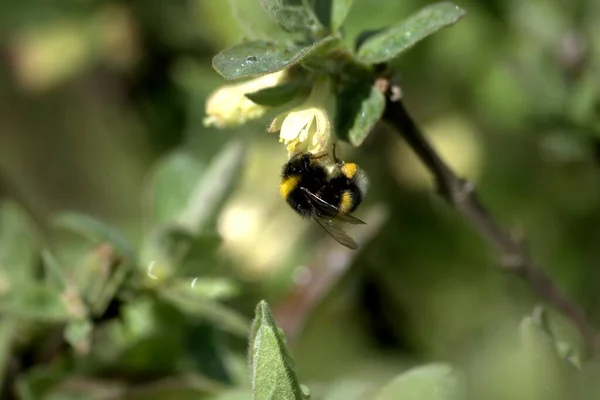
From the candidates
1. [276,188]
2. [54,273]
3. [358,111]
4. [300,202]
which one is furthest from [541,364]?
[276,188]

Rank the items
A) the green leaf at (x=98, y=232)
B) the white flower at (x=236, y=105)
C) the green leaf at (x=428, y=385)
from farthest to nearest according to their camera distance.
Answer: the green leaf at (x=98, y=232), the white flower at (x=236, y=105), the green leaf at (x=428, y=385)

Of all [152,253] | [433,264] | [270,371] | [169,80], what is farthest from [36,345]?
[169,80]

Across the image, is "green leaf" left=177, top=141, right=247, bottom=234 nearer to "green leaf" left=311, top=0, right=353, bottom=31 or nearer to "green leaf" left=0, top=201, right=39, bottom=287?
"green leaf" left=0, top=201, right=39, bottom=287

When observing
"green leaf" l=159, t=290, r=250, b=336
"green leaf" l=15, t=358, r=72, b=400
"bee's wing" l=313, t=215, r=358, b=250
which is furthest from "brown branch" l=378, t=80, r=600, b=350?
"green leaf" l=15, t=358, r=72, b=400

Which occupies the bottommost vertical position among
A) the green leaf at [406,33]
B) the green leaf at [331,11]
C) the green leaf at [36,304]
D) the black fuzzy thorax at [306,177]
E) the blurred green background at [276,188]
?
the blurred green background at [276,188]

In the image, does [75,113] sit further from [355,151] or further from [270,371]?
[270,371]

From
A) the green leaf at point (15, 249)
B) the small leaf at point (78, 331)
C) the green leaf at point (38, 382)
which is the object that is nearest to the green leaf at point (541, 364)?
the small leaf at point (78, 331)

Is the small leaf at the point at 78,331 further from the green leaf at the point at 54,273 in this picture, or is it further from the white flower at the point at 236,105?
the white flower at the point at 236,105

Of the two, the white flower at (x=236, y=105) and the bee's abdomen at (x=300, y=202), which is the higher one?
the white flower at (x=236, y=105)
